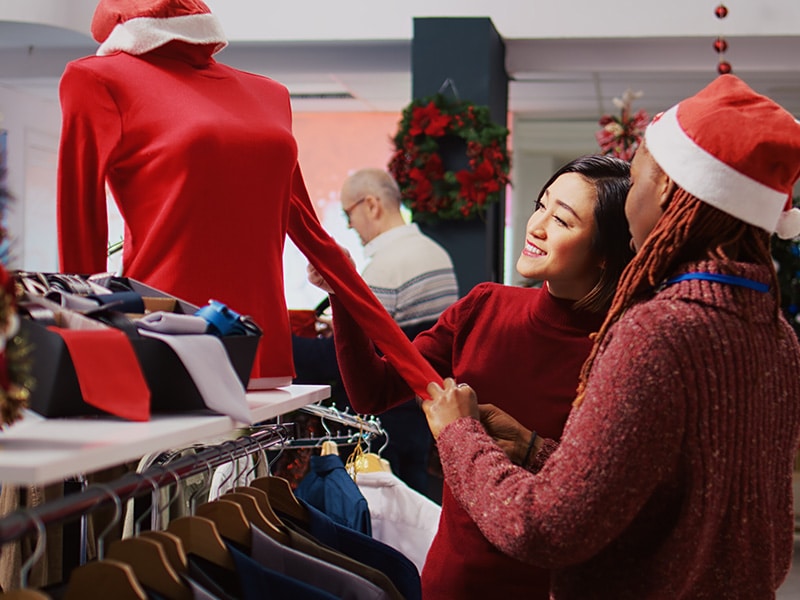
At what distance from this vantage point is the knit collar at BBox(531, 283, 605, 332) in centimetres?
194

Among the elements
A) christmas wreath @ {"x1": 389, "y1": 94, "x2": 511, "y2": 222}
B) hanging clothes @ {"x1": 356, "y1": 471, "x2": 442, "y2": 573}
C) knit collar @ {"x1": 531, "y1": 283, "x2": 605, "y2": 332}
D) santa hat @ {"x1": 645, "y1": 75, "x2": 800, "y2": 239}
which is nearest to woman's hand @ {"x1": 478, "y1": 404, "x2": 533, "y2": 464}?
knit collar @ {"x1": 531, "y1": 283, "x2": 605, "y2": 332}

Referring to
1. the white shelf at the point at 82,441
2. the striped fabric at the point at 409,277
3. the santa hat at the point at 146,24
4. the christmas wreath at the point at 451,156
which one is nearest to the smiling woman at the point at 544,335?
the santa hat at the point at 146,24

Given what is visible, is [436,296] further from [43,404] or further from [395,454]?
[43,404]

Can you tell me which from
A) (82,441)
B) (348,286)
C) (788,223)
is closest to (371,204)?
(348,286)

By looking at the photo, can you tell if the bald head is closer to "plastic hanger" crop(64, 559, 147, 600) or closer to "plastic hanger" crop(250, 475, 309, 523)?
"plastic hanger" crop(250, 475, 309, 523)

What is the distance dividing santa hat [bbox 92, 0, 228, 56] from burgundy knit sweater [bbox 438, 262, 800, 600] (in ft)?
2.96

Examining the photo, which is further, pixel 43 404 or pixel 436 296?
pixel 436 296

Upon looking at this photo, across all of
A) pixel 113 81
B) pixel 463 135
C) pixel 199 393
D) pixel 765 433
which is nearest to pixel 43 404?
pixel 199 393

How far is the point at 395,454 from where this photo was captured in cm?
397

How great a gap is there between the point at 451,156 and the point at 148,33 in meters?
4.24

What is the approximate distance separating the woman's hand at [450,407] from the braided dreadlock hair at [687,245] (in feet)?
0.88

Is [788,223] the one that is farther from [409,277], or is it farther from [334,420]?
[409,277]

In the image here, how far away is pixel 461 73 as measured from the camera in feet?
19.1

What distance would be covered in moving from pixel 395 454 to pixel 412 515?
1387mm
